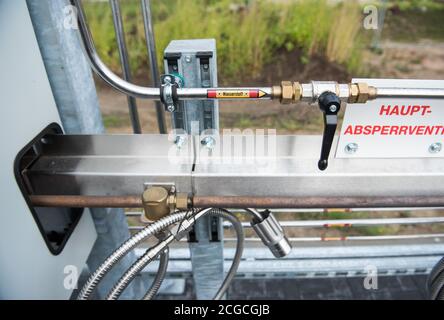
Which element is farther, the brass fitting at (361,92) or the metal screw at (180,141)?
the metal screw at (180,141)

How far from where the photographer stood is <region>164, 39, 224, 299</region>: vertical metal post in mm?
703

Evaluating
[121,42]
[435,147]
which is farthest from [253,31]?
[435,147]

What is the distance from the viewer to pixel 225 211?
83cm

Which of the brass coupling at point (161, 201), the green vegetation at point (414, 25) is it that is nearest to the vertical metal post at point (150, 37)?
the brass coupling at point (161, 201)

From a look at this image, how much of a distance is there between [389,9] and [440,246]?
4.59m

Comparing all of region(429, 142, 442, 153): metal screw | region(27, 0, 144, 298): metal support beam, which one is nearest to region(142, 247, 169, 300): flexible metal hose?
region(27, 0, 144, 298): metal support beam

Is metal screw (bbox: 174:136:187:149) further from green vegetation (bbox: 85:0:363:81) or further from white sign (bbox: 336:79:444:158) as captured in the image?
green vegetation (bbox: 85:0:363:81)

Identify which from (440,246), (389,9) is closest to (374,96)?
(440,246)

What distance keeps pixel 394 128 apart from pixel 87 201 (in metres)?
0.71

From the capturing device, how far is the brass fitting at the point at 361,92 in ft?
2.03

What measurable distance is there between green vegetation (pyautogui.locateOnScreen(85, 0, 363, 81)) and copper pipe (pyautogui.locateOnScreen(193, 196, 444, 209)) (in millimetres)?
2935

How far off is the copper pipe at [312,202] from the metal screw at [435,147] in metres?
0.11

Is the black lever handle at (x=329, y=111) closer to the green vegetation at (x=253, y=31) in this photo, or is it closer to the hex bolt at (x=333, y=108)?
the hex bolt at (x=333, y=108)
